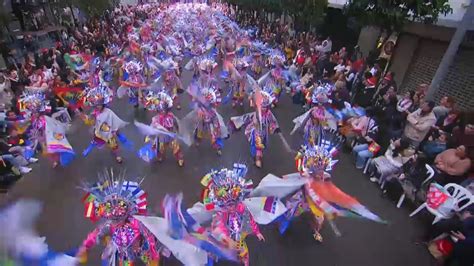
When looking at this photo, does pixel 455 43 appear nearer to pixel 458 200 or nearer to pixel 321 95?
pixel 321 95

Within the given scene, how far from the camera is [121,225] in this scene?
382 cm

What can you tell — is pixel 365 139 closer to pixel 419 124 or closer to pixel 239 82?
pixel 419 124

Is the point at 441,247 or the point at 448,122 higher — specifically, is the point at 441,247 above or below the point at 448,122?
below

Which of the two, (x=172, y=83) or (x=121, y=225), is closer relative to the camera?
(x=121, y=225)

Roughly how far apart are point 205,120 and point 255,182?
1.82 meters

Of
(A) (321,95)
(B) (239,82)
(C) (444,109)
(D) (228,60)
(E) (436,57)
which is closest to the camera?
(C) (444,109)

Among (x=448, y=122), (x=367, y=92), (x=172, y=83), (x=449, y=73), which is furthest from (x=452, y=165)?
(x=172, y=83)

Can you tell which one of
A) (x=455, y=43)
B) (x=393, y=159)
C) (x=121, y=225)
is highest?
(x=455, y=43)

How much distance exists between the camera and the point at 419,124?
6.58 meters

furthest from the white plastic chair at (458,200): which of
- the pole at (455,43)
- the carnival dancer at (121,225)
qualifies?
the carnival dancer at (121,225)

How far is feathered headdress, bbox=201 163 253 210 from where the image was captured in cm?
401

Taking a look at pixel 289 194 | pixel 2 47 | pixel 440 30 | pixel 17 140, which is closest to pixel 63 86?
pixel 17 140

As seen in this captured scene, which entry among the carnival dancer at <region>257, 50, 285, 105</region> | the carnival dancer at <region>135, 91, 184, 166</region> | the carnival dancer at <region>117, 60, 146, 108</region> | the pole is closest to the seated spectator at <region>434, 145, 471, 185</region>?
the pole

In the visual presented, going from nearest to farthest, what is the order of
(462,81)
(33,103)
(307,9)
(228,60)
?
(33,103) → (462,81) → (228,60) → (307,9)
